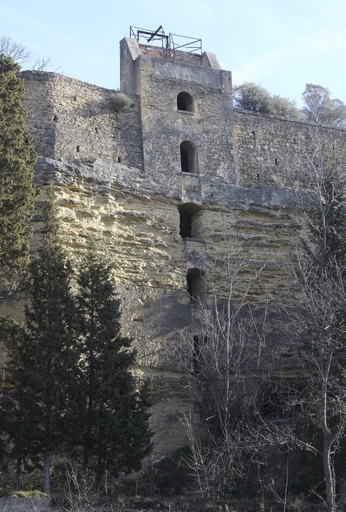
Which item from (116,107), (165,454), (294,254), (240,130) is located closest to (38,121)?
(116,107)

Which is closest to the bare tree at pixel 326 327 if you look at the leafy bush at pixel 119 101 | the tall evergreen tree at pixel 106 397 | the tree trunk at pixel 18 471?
the tall evergreen tree at pixel 106 397

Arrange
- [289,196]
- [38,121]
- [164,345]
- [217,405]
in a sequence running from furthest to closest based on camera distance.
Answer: [289,196], [38,121], [164,345], [217,405]

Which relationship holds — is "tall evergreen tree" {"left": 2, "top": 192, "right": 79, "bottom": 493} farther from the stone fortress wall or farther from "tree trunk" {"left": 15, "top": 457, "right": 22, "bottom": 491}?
the stone fortress wall

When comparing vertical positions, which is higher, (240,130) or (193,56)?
(193,56)

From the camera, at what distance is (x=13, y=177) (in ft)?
55.6

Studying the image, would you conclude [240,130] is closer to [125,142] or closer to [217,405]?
[125,142]

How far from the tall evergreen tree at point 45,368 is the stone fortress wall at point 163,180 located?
3.53 m

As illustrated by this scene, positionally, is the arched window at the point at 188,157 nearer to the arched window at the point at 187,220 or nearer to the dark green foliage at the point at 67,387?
the arched window at the point at 187,220

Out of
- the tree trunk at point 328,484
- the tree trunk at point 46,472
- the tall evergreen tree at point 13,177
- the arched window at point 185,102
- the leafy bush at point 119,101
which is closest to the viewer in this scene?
the tree trunk at point 328,484

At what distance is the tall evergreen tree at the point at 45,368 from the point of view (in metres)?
14.7

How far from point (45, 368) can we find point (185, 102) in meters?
11.5

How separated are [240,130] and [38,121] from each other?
654 centimetres

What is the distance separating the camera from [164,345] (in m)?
19.6

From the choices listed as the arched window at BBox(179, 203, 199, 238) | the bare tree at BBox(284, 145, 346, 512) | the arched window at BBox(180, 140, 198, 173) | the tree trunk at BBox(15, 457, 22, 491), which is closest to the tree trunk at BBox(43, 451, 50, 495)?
the tree trunk at BBox(15, 457, 22, 491)
